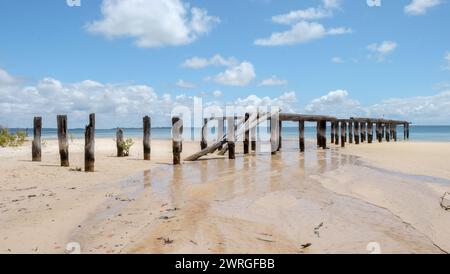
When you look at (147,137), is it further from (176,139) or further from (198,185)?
(198,185)

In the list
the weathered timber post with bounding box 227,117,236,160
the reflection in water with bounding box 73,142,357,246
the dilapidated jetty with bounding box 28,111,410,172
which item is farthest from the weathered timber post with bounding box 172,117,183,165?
the weathered timber post with bounding box 227,117,236,160

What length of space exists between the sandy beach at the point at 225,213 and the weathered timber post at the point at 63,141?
1.71 metres

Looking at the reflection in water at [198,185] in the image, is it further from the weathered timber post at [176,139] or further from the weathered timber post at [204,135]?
the weathered timber post at [204,135]

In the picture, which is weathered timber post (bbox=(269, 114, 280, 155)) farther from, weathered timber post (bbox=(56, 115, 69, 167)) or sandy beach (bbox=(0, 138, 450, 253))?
weathered timber post (bbox=(56, 115, 69, 167))

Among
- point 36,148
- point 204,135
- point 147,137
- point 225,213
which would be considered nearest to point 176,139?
point 147,137

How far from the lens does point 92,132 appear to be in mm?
10734

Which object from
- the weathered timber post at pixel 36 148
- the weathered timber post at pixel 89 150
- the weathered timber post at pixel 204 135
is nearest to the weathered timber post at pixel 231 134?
the weathered timber post at pixel 204 135

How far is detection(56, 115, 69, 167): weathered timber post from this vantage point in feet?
37.0

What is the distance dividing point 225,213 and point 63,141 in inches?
314

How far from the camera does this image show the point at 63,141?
37.4 feet

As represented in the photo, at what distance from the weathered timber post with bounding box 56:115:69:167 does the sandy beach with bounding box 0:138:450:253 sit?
1.71m

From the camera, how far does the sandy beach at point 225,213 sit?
4125 mm
